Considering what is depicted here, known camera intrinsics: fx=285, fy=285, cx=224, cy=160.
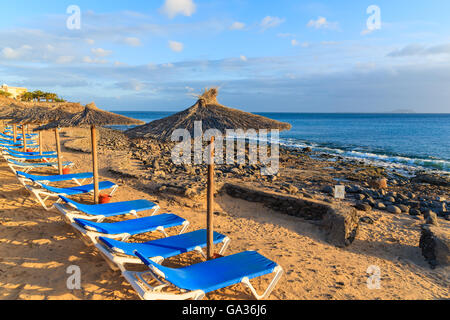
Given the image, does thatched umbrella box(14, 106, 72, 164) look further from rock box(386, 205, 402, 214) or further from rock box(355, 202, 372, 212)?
rock box(386, 205, 402, 214)

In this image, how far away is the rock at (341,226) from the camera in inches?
189

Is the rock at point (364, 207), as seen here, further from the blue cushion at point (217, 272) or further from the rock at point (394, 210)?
the blue cushion at point (217, 272)

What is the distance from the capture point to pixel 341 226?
4.85 meters

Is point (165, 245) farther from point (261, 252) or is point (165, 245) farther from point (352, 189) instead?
point (352, 189)

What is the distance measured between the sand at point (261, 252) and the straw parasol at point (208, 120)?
1.71 metres

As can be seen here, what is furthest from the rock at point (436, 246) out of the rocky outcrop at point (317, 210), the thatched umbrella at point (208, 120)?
the thatched umbrella at point (208, 120)

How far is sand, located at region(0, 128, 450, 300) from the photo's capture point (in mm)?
3135

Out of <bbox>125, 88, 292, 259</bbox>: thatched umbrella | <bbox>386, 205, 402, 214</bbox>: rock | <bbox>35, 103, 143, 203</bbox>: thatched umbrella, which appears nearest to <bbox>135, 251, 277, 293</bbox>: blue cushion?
<bbox>125, 88, 292, 259</bbox>: thatched umbrella

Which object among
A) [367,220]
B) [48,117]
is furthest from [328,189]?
[48,117]

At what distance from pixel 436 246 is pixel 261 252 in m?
2.64

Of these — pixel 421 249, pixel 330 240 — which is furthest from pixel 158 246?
pixel 421 249

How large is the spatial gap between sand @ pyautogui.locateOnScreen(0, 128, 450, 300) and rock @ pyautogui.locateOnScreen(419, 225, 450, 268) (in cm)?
16
